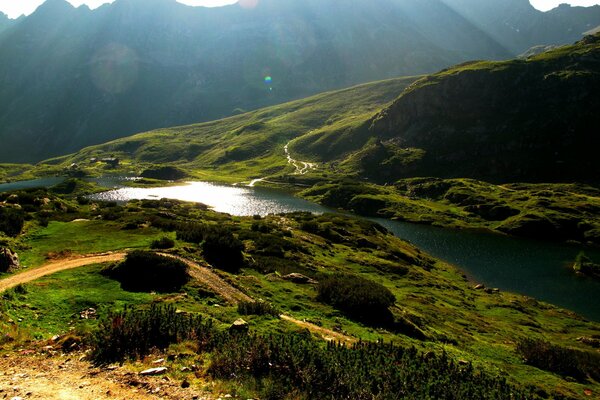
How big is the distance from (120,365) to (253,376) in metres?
5.77

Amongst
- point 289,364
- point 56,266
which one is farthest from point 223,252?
point 289,364

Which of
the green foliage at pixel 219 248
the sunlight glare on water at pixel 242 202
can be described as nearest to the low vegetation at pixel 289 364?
the green foliage at pixel 219 248

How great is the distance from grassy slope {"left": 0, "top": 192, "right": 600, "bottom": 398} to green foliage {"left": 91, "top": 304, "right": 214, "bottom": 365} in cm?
305

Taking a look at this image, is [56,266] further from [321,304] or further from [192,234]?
[321,304]

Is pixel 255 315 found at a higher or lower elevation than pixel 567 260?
higher

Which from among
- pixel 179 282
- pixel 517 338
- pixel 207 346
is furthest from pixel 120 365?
pixel 517 338

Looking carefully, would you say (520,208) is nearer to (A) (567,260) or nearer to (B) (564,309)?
(A) (567,260)

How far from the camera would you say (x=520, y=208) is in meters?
155

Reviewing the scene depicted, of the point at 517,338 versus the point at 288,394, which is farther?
the point at 517,338

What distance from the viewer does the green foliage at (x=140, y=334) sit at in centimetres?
1716

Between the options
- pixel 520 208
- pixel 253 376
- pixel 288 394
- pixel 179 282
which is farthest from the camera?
pixel 520 208

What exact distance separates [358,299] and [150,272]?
17670 mm

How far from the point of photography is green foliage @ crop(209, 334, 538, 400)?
15531 millimetres

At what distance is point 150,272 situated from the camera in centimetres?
3003
